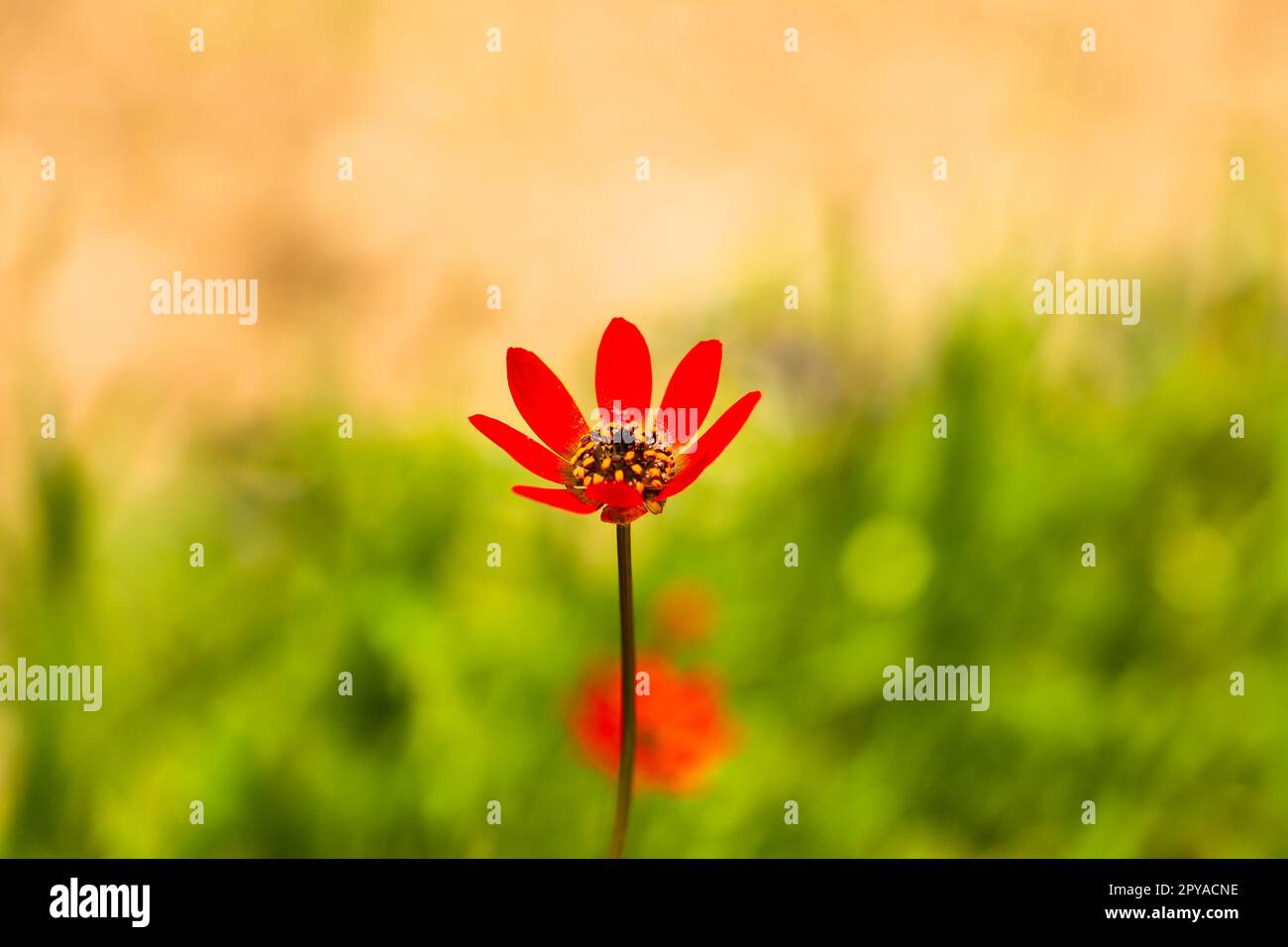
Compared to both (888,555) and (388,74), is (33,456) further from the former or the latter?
(388,74)

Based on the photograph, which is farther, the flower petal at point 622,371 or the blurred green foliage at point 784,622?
the blurred green foliage at point 784,622

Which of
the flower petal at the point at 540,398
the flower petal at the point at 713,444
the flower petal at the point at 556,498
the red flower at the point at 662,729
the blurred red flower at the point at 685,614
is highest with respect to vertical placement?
the flower petal at the point at 540,398

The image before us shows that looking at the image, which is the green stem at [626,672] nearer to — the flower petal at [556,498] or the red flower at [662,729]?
the flower petal at [556,498]

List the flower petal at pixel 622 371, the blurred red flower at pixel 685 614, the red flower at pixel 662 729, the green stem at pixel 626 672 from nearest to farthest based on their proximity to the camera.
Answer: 1. the green stem at pixel 626 672
2. the flower petal at pixel 622 371
3. the red flower at pixel 662 729
4. the blurred red flower at pixel 685 614

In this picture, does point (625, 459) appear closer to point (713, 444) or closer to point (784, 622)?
point (713, 444)

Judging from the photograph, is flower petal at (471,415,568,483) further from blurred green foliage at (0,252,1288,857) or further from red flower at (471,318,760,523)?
blurred green foliage at (0,252,1288,857)

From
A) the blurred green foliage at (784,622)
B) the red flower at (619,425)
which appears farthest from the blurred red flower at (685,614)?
the red flower at (619,425)
